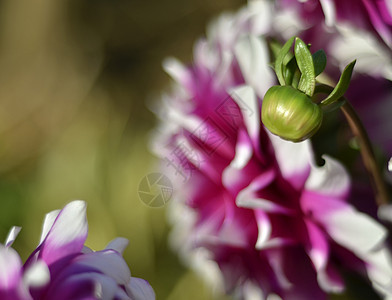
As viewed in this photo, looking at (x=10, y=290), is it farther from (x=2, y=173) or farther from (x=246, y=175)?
(x=2, y=173)

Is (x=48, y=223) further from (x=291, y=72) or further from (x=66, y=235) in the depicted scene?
(x=291, y=72)

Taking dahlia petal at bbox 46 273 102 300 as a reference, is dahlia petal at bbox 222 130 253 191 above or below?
below

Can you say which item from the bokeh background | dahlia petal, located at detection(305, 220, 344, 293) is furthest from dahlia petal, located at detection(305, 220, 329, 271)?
the bokeh background

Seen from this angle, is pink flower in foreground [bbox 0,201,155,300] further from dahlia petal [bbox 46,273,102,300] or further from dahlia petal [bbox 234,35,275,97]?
dahlia petal [bbox 234,35,275,97]

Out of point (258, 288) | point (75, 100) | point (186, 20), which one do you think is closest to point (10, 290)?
point (258, 288)

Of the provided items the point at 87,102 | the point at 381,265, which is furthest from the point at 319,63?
the point at 87,102

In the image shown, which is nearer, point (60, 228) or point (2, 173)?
point (60, 228)

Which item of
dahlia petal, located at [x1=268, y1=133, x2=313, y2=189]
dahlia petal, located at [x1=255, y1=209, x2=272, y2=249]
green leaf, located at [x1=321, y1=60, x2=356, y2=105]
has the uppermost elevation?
green leaf, located at [x1=321, y1=60, x2=356, y2=105]
